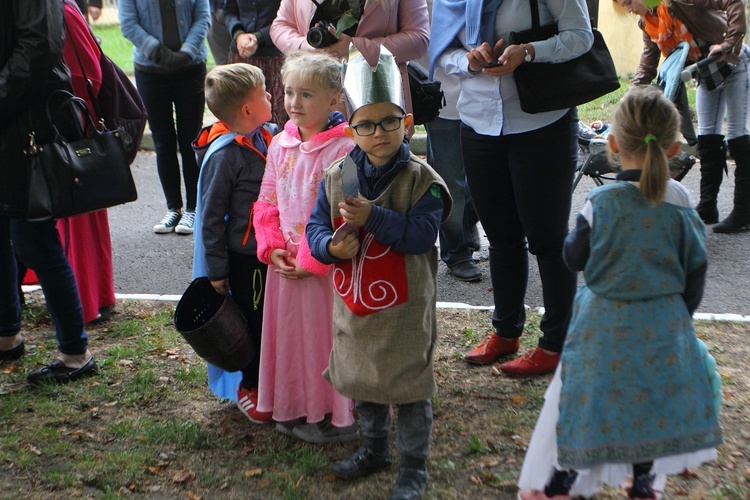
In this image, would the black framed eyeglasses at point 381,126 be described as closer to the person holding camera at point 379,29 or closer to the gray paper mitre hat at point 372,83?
the gray paper mitre hat at point 372,83

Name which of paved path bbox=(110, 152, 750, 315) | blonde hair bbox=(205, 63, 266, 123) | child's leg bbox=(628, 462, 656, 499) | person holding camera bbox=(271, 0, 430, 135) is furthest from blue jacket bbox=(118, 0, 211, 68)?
child's leg bbox=(628, 462, 656, 499)

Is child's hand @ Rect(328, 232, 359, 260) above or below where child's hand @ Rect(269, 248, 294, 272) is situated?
above

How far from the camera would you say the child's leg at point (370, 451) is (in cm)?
320

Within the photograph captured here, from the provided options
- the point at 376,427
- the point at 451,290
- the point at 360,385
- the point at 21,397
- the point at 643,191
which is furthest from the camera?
the point at 451,290

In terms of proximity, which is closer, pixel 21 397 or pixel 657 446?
pixel 657 446

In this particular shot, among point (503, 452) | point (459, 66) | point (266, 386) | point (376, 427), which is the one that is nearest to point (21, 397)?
point (266, 386)

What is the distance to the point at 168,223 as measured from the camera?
7.32 metres

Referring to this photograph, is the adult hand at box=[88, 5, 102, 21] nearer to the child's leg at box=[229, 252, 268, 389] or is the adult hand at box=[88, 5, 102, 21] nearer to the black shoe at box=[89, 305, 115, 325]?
the black shoe at box=[89, 305, 115, 325]

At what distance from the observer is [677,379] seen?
2.64 m

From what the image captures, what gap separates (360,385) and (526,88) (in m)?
1.54

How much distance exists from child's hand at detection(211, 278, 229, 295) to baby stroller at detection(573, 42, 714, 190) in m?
3.01

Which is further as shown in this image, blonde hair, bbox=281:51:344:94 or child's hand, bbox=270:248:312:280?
child's hand, bbox=270:248:312:280

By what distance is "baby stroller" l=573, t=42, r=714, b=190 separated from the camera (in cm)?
614

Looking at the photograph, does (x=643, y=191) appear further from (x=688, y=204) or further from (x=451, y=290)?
(x=451, y=290)
